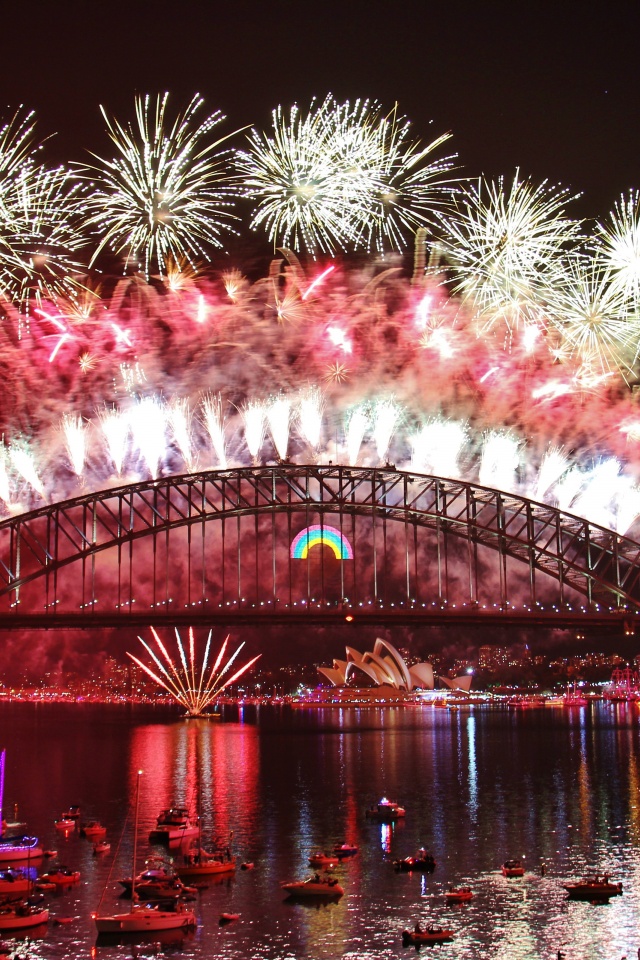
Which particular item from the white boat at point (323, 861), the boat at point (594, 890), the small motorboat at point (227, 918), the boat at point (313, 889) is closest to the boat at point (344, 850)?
the white boat at point (323, 861)

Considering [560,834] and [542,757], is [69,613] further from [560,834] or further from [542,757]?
[560,834]

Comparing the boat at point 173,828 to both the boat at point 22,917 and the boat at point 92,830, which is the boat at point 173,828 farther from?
the boat at point 22,917

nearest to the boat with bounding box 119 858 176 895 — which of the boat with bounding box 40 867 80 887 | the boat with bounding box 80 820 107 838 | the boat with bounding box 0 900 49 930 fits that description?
the boat with bounding box 40 867 80 887

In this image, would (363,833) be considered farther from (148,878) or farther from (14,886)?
(14,886)

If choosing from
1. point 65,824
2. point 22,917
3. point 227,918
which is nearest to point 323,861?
point 227,918

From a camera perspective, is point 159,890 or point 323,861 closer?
point 159,890

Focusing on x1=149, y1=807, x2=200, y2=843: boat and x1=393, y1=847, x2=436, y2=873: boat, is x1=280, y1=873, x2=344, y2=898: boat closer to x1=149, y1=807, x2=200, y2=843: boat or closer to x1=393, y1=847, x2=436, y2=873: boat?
x1=393, y1=847, x2=436, y2=873: boat

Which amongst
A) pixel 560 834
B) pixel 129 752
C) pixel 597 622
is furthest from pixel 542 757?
pixel 560 834
